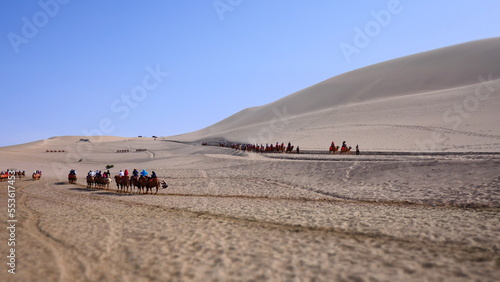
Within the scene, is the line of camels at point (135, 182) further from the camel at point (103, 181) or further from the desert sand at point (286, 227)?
the desert sand at point (286, 227)

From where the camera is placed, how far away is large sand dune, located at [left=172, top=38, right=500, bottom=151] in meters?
37.3

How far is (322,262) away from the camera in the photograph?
6527mm

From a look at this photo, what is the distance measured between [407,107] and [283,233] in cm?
5504

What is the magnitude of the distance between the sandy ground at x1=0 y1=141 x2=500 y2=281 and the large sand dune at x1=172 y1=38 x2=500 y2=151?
1584 cm

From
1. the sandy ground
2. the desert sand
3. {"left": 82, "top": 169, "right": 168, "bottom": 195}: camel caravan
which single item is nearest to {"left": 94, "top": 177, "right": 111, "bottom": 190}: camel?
{"left": 82, "top": 169, "right": 168, "bottom": 195}: camel caravan

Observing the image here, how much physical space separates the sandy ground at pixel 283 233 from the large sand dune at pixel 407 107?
52.0ft

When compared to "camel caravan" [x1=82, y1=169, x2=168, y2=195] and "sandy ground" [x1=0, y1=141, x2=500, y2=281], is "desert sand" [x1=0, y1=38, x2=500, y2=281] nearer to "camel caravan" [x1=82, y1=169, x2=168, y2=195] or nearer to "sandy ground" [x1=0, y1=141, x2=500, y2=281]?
"sandy ground" [x1=0, y1=141, x2=500, y2=281]

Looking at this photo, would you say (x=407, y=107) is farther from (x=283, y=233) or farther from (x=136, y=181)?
(x=283, y=233)

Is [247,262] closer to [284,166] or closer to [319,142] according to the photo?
[284,166]

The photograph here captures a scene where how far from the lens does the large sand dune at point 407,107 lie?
123 ft

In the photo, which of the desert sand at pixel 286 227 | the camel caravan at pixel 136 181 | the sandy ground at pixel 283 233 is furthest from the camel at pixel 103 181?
the sandy ground at pixel 283 233

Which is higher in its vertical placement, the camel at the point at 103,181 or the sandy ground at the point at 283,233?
the camel at the point at 103,181

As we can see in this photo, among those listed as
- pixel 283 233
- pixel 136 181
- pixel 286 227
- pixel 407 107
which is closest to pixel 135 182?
pixel 136 181

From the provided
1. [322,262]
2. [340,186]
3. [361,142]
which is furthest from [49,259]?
[361,142]
